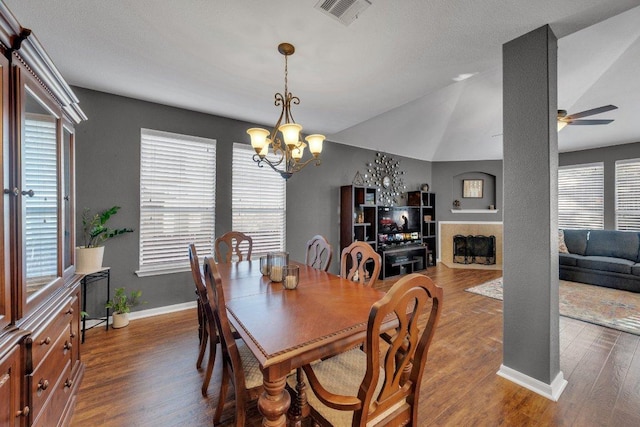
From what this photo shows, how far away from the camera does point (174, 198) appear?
353 centimetres

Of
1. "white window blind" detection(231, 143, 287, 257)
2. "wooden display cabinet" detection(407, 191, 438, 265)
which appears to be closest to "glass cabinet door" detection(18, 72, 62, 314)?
"white window blind" detection(231, 143, 287, 257)

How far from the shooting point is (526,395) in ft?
6.38

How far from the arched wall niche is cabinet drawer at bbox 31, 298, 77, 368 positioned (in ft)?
24.8

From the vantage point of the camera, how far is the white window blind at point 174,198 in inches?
132

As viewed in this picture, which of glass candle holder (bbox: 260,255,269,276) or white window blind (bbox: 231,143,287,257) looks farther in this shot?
white window blind (bbox: 231,143,287,257)

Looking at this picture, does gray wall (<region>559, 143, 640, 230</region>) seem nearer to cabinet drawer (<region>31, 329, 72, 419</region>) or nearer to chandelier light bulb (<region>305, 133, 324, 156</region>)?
chandelier light bulb (<region>305, 133, 324, 156</region>)

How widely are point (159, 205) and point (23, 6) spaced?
210 cm

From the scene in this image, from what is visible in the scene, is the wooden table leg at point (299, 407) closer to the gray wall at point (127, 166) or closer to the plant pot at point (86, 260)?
the plant pot at point (86, 260)

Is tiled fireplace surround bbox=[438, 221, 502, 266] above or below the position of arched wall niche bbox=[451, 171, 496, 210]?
below

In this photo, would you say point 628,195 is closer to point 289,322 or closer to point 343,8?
point 343,8

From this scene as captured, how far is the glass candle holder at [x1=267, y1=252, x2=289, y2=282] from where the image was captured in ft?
7.01

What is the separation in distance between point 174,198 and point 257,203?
117 centimetres

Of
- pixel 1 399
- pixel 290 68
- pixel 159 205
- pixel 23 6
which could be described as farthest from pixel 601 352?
pixel 23 6

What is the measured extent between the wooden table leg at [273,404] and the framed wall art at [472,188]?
24.0 feet
